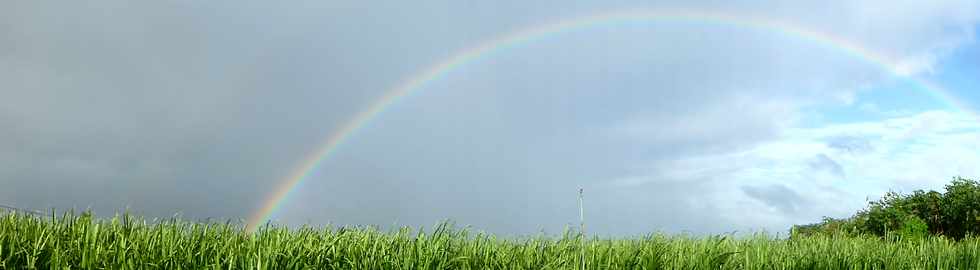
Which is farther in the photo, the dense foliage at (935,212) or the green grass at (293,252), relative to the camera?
the dense foliage at (935,212)

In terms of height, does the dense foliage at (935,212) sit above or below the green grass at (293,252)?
above

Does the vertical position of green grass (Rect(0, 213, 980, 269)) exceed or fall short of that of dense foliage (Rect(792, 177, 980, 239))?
it falls short

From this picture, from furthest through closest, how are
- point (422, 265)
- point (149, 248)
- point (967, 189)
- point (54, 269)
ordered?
point (967, 189) < point (149, 248) < point (422, 265) < point (54, 269)

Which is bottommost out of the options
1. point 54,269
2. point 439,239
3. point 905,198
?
point 54,269

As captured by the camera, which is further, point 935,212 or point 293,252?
point 935,212

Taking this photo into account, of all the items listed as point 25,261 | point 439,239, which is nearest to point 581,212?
point 439,239

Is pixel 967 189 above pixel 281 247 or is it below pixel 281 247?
above

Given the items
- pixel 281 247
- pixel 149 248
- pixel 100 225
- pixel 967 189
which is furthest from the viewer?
pixel 967 189

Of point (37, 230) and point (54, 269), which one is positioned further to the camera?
point (37, 230)

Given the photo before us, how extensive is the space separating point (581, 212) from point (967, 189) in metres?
16.9

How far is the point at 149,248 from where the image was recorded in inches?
227

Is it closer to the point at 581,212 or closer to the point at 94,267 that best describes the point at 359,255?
the point at 94,267

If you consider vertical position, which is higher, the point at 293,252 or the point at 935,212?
the point at 935,212

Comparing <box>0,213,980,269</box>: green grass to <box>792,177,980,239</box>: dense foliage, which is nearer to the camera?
<box>0,213,980,269</box>: green grass
